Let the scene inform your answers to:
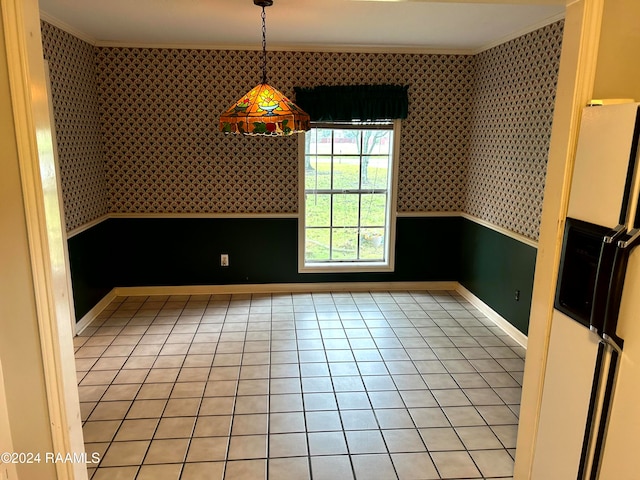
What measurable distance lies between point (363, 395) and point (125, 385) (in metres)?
1.58

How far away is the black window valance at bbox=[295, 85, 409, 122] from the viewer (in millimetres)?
4477

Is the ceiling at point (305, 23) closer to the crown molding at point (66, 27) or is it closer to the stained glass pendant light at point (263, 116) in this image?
the crown molding at point (66, 27)

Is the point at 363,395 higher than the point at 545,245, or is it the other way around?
the point at 545,245

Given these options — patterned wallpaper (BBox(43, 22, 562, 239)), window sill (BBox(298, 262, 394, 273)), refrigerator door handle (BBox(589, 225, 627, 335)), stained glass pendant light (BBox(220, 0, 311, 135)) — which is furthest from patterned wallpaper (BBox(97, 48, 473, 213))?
refrigerator door handle (BBox(589, 225, 627, 335))

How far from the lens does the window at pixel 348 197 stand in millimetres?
4715

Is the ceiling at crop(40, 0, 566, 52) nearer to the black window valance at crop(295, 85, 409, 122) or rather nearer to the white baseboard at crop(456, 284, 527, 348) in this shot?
the black window valance at crop(295, 85, 409, 122)

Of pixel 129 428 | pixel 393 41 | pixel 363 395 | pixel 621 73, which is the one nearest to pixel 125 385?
pixel 129 428

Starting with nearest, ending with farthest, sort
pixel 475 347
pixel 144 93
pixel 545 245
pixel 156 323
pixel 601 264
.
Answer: pixel 601 264
pixel 545 245
pixel 475 347
pixel 156 323
pixel 144 93

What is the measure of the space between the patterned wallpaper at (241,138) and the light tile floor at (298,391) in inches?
43.1

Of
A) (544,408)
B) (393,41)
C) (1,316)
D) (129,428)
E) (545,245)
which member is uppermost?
(393,41)

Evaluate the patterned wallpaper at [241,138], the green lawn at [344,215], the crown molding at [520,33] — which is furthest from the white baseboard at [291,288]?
the crown molding at [520,33]

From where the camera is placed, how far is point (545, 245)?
1819mm

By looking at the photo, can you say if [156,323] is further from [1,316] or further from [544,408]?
[544,408]

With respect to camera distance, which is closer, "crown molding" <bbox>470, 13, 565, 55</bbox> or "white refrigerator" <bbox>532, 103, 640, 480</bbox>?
"white refrigerator" <bbox>532, 103, 640, 480</bbox>
